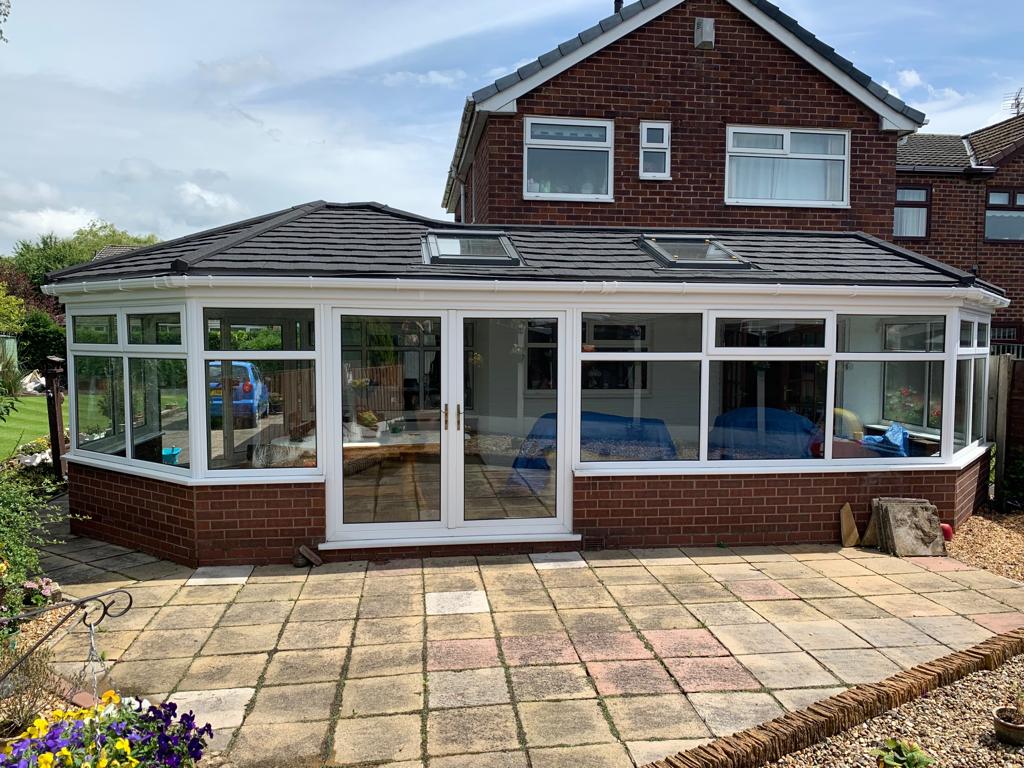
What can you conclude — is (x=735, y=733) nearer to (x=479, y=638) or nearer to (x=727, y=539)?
(x=479, y=638)

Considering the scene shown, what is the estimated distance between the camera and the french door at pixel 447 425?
6.69 metres

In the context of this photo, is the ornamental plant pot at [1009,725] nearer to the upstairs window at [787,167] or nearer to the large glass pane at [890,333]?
the large glass pane at [890,333]

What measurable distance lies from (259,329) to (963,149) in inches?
804

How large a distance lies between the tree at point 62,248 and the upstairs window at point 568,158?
42.3m

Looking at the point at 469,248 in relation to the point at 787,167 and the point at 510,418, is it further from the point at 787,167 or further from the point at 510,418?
the point at 787,167

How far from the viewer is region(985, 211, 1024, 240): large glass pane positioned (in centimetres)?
1798

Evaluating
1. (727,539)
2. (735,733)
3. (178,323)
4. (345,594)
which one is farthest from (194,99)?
(735,733)

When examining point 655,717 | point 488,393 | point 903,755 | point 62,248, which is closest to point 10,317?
point 488,393

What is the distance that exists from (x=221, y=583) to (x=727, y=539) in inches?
186

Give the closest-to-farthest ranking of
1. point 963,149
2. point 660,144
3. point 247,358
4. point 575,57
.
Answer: point 247,358, point 575,57, point 660,144, point 963,149

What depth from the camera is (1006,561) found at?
6.79 metres

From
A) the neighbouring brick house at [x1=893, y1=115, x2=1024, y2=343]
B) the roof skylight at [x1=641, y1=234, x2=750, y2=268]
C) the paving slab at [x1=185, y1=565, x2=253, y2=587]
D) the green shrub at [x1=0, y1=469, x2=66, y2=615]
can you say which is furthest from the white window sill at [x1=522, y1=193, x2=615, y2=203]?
the neighbouring brick house at [x1=893, y1=115, x2=1024, y2=343]

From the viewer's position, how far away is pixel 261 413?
654 centimetres

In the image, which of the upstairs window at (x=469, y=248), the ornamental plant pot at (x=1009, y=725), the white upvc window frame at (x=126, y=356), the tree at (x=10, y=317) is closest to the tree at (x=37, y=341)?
the tree at (x=10, y=317)
